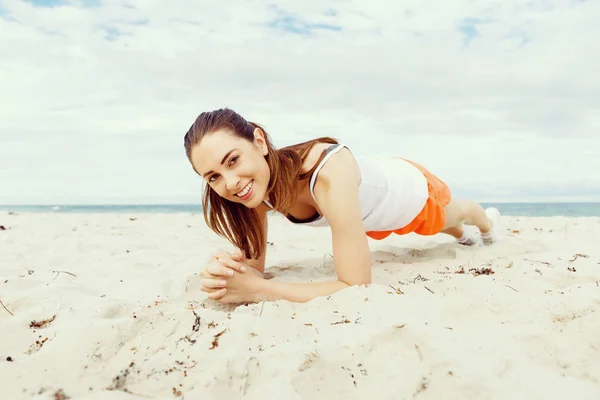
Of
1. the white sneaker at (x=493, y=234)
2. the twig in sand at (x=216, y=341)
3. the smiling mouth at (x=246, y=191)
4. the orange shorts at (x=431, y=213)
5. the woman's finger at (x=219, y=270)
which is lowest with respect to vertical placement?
the white sneaker at (x=493, y=234)

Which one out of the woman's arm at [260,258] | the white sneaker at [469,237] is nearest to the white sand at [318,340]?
the woman's arm at [260,258]

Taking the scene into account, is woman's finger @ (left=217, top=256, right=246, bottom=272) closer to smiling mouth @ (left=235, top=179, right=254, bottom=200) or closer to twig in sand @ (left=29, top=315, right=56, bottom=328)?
smiling mouth @ (left=235, top=179, right=254, bottom=200)

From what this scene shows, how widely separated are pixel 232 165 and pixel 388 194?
159cm

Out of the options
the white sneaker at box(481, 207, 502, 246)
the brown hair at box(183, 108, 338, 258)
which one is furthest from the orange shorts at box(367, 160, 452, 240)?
the brown hair at box(183, 108, 338, 258)

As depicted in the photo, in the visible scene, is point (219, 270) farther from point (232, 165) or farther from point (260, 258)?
point (260, 258)

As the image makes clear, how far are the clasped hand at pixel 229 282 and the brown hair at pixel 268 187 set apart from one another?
0.54m

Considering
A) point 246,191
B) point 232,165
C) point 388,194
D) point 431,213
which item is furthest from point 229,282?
point 431,213

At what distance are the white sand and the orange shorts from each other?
0.69 metres

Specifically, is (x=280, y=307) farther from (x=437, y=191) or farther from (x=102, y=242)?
(x=102, y=242)

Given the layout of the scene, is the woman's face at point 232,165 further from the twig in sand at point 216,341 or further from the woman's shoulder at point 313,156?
the twig in sand at point 216,341

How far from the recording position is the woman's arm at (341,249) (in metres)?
A: 2.81

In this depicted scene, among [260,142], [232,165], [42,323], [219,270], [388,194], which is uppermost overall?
[260,142]

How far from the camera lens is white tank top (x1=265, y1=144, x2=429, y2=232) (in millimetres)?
3707

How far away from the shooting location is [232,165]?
2.78m
